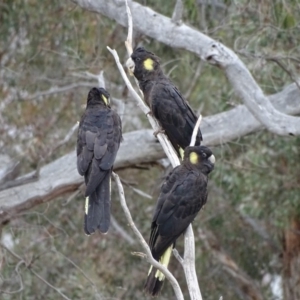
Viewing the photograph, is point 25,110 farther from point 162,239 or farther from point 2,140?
point 162,239

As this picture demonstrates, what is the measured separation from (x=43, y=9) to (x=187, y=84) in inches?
67.2

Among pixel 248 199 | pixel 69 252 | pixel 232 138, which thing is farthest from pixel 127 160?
pixel 69 252

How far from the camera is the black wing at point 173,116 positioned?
6.08m

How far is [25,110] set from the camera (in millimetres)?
10359

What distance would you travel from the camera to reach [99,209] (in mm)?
5043

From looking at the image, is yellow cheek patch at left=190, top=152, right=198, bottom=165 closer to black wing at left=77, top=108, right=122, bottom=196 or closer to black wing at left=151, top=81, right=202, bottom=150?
black wing at left=77, top=108, right=122, bottom=196

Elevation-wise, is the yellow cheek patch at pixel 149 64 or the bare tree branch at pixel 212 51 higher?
the yellow cheek patch at pixel 149 64

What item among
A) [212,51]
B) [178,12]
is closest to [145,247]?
[212,51]

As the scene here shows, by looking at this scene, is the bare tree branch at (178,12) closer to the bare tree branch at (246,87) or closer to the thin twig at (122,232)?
the bare tree branch at (246,87)

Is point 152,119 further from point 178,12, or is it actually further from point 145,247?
point 145,247

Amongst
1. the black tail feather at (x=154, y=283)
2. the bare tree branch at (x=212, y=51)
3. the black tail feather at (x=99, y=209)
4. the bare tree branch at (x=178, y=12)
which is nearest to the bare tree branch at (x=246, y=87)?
the bare tree branch at (x=212, y=51)

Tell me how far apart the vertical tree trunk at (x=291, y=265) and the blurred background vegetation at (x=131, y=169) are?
0.06 meters

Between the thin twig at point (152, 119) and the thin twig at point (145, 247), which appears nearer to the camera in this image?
the thin twig at point (145, 247)

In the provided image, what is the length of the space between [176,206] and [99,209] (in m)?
0.42
